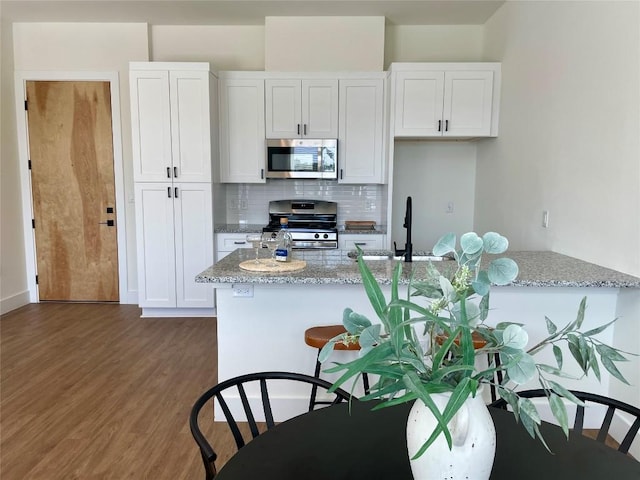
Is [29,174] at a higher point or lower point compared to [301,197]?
higher

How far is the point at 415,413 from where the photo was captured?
853mm

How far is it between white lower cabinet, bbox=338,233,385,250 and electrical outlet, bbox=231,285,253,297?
2.00 metres

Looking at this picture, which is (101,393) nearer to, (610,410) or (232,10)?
(610,410)

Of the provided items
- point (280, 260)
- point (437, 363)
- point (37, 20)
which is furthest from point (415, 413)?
point (37, 20)

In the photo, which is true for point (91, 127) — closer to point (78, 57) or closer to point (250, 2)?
point (78, 57)

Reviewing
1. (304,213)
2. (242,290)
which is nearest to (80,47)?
(304,213)

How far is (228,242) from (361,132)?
1664 mm

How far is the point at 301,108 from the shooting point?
4.27 metres

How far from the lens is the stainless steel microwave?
4.29 meters

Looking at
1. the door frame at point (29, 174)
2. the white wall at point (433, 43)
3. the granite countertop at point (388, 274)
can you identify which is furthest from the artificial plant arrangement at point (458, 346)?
the door frame at point (29, 174)

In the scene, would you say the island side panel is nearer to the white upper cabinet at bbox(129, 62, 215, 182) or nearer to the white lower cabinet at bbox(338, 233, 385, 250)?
the white lower cabinet at bbox(338, 233, 385, 250)

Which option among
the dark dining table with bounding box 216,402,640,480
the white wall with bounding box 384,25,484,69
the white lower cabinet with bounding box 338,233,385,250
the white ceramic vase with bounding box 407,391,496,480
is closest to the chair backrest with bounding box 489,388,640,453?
the dark dining table with bounding box 216,402,640,480

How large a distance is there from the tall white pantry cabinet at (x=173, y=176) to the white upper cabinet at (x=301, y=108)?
0.55m

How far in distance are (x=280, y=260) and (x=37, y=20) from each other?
4.00m
